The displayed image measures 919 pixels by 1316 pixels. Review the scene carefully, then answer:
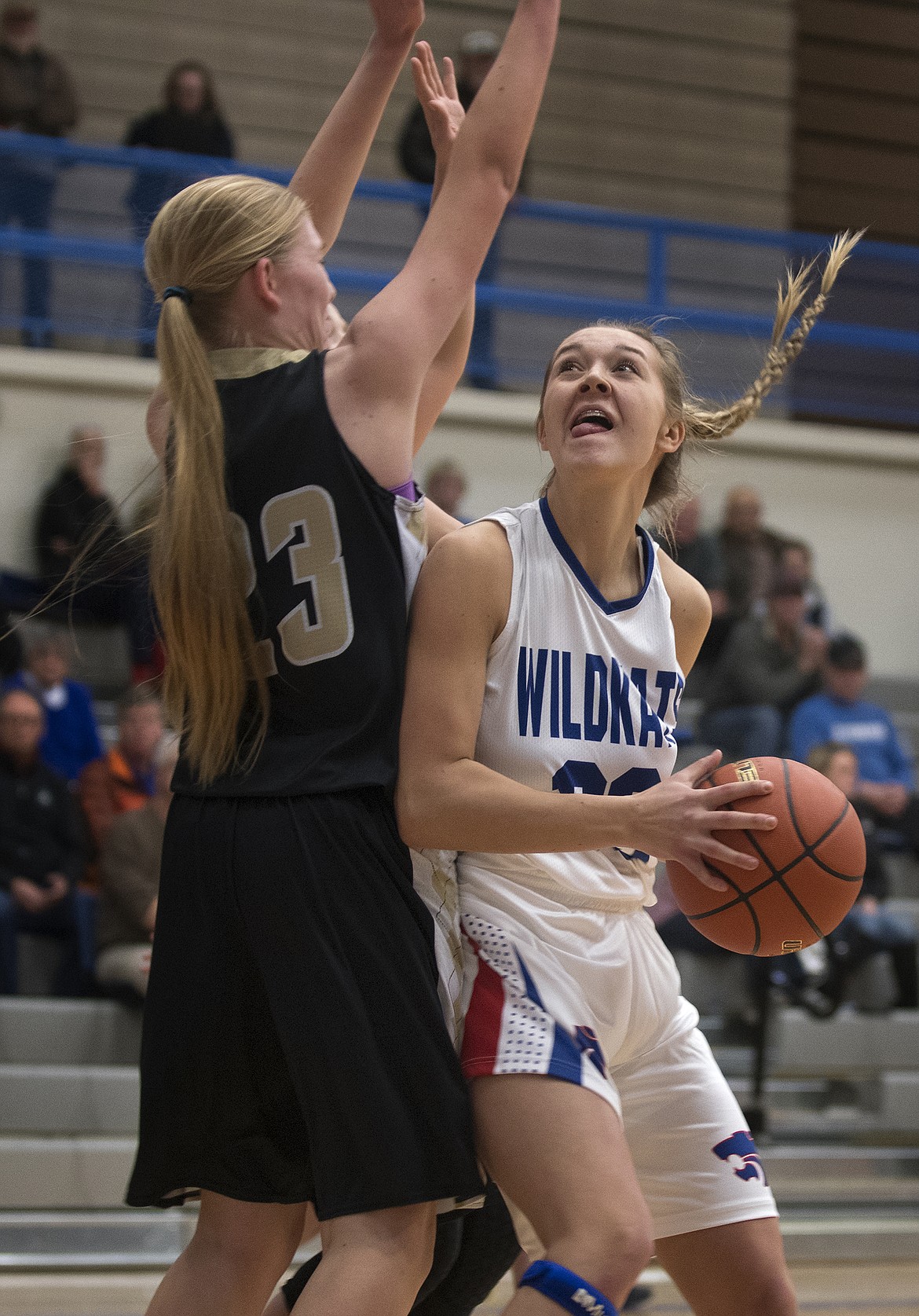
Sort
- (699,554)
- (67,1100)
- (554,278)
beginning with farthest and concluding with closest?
(554,278), (699,554), (67,1100)

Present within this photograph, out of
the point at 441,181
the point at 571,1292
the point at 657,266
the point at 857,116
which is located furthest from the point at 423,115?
the point at 571,1292

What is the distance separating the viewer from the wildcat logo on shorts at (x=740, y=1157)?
2320mm

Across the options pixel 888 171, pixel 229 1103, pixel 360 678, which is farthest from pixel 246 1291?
pixel 888 171

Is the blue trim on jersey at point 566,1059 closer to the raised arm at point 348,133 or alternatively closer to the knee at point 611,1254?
the knee at point 611,1254

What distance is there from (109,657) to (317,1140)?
652cm

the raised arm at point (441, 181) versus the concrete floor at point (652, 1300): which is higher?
the raised arm at point (441, 181)

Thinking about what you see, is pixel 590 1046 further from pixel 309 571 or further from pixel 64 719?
pixel 64 719

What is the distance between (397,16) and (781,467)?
27.1 feet

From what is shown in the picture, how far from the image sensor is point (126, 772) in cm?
658

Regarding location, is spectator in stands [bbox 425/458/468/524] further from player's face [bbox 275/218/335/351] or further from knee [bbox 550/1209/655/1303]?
knee [bbox 550/1209/655/1303]

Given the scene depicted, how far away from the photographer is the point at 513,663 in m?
2.32

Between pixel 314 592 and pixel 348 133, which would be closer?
pixel 314 592

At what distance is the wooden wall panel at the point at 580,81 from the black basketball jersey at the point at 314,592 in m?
10.2

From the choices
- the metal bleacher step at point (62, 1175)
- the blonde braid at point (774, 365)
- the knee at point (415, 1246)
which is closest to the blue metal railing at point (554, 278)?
the metal bleacher step at point (62, 1175)
